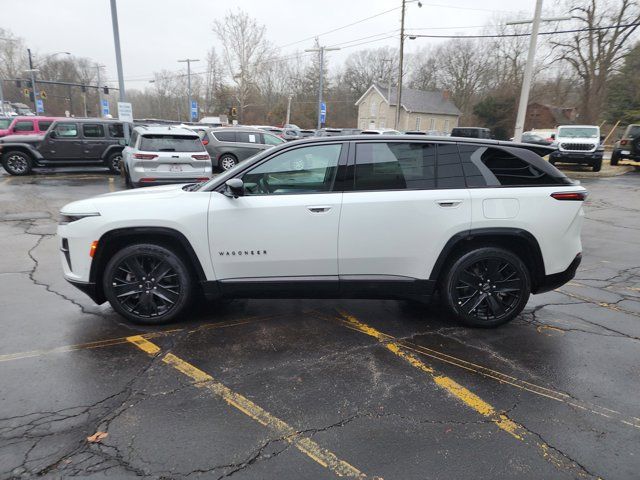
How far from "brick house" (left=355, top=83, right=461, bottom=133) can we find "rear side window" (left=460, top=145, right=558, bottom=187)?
5555cm

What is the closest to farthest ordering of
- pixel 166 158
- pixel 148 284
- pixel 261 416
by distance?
pixel 261 416 < pixel 148 284 < pixel 166 158

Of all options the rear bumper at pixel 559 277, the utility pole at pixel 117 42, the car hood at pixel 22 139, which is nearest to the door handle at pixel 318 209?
the rear bumper at pixel 559 277

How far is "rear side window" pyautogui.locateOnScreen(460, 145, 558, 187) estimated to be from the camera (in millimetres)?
3816

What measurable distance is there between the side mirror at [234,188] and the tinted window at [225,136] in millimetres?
13027

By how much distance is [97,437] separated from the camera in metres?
2.49

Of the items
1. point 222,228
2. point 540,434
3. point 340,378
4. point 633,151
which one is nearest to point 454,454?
point 540,434

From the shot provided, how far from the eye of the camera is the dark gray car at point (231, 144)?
1584 centimetres

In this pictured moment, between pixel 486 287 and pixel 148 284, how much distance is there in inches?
126

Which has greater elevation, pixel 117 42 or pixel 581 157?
pixel 117 42

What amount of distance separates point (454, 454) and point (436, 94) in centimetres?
6637

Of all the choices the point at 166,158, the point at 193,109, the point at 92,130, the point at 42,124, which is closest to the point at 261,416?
the point at 166,158

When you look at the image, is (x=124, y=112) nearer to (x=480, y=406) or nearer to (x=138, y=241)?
(x=138, y=241)

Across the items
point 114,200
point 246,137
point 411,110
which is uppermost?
point 411,110

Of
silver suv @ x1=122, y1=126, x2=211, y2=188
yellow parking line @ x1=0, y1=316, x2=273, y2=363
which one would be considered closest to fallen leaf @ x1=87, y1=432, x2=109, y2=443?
yellow parking line @ x1=0, y1=316, x2=273, y2=363
